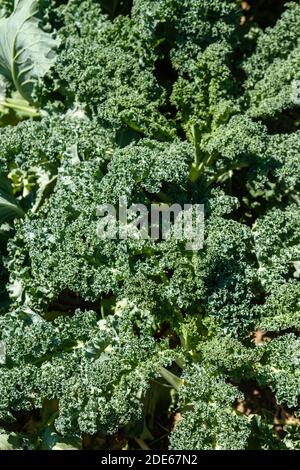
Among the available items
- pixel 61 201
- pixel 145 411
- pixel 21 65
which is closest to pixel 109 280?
pixel 61 201

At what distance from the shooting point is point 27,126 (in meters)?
4.99

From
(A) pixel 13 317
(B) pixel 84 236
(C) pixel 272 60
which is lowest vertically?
(A) pixel 13 317

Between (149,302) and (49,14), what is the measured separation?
2.40m

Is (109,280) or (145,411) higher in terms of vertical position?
(109,280)

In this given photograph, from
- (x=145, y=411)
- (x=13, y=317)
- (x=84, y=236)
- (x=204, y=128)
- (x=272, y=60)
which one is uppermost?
(x=272, y=60)

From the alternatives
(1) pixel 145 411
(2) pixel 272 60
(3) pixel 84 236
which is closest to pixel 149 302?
(3) pixel 84 236

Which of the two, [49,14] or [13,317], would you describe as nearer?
[13,317]

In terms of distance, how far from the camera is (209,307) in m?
4.39

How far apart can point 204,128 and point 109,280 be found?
4.33 ft

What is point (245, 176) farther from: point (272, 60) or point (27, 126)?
point (27, 126)
